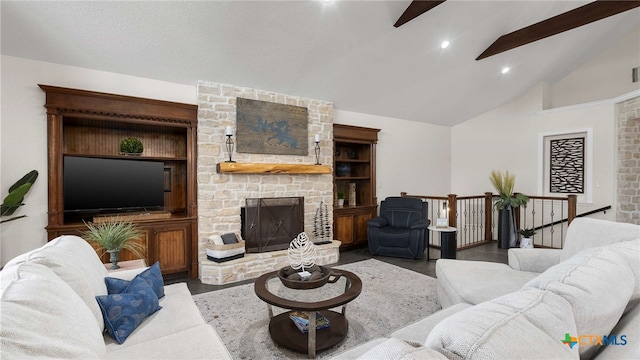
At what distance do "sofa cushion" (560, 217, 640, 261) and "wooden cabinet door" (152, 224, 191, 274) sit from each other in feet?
13.2

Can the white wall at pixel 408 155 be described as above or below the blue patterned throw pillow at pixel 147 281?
above

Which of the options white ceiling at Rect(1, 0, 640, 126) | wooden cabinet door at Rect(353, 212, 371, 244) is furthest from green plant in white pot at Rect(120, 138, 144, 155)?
wooden cabinet door at Rect(353, 212, 371, 244)

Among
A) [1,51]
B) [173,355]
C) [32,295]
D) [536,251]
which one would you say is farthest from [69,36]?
[536,251]

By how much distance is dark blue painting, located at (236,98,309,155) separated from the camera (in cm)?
418

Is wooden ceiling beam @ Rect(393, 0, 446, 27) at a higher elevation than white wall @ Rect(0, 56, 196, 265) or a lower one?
higher

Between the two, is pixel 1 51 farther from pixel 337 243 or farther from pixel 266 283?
pixel 337 243

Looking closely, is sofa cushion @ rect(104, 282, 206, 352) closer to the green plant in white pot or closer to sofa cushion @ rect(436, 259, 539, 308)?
sofa cushion @ rect(436, 259, 539, 308)

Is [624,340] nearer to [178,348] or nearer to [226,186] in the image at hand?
[178,348]

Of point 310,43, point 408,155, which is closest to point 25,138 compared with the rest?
point 310,43

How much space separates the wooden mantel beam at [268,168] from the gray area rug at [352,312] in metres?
1.52

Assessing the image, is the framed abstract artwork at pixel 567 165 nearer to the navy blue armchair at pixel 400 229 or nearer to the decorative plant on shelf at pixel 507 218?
the decorative plant on shelf at pixel 507 218

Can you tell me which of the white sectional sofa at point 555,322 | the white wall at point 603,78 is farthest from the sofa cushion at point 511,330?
the white wall at point 603,78

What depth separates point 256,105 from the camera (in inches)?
168

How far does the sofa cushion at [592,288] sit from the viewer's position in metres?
0.85
